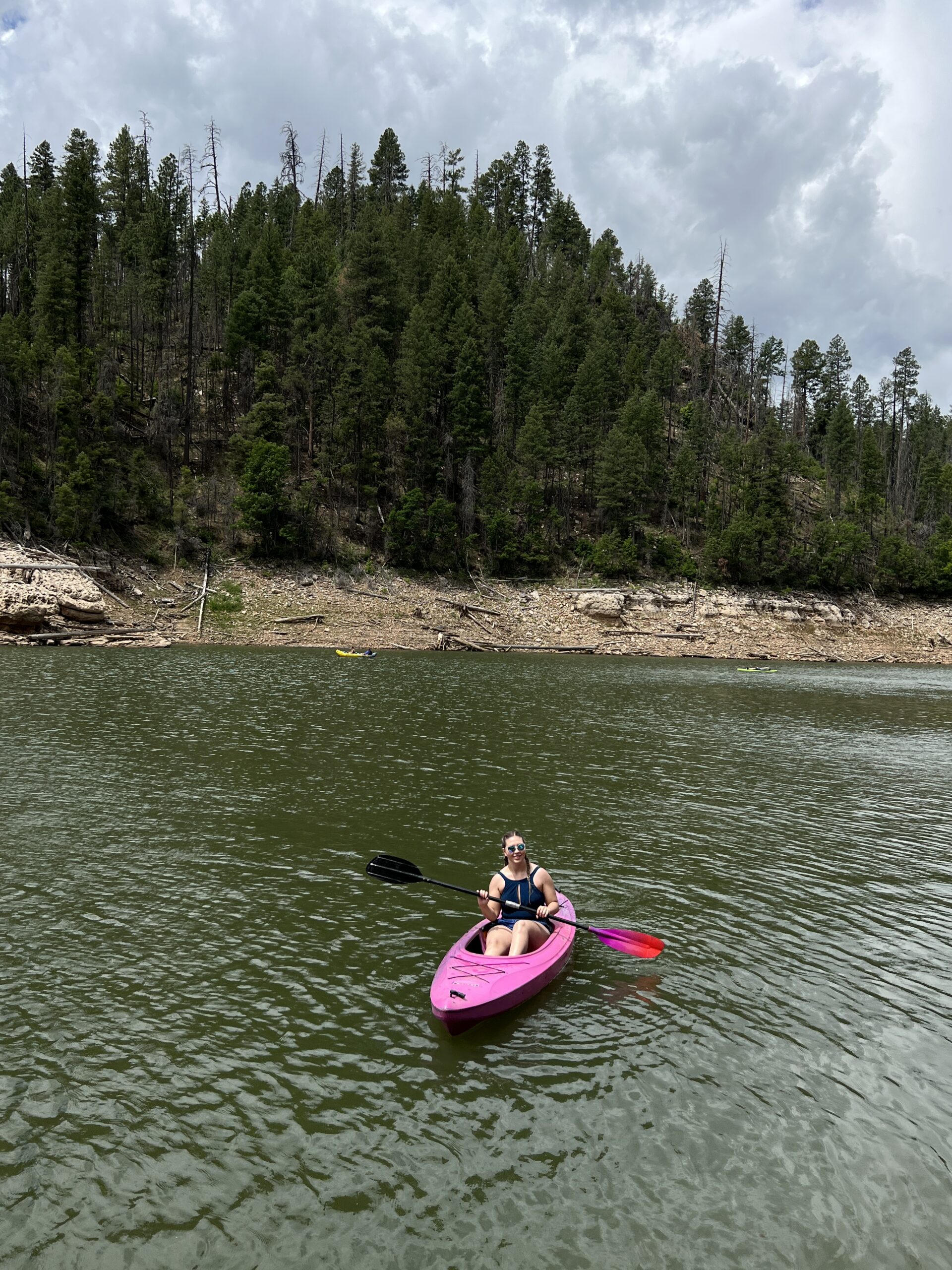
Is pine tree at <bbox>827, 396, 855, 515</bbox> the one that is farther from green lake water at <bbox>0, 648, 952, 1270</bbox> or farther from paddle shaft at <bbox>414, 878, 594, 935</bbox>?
paddle shaft at <bbox>414, 878, 594, 935</bbox>

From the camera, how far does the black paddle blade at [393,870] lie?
35.6 ft

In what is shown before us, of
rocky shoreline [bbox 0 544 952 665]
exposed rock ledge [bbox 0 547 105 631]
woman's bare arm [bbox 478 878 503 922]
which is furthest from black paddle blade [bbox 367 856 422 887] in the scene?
exposed rock ledge [bbox 0 547 105 631]

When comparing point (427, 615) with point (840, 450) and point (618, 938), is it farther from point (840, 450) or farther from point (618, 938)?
point (840, 450)

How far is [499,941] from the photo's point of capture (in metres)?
9.35

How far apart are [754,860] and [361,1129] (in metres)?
9.72

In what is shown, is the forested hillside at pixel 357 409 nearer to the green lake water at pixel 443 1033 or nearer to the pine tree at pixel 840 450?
the pine tree at pixel 840 450

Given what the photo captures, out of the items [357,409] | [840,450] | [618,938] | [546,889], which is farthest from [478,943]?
[840,450]

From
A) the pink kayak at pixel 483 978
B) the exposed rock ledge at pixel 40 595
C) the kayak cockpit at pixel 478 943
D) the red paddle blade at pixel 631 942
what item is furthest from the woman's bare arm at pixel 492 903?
the exposed rock ledge at pixel 40 595

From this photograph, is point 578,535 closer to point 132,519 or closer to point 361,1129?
point 132,519

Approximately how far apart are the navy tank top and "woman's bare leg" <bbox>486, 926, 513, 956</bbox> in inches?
12.1

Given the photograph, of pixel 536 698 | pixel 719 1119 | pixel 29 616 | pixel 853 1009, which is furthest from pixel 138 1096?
pixel 29 616

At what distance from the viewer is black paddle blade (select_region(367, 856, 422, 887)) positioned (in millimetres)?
10836

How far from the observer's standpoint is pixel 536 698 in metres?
32.2

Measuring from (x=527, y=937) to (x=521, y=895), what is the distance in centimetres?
65
